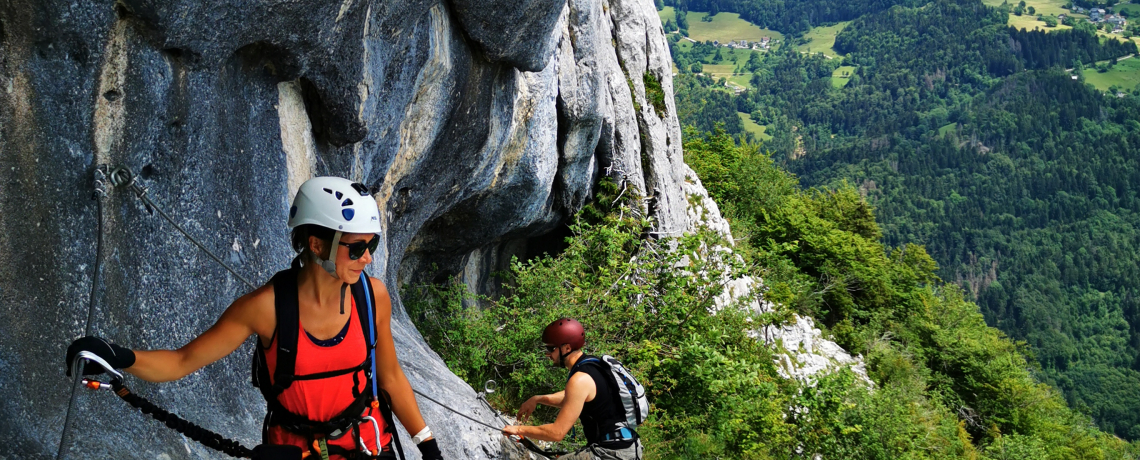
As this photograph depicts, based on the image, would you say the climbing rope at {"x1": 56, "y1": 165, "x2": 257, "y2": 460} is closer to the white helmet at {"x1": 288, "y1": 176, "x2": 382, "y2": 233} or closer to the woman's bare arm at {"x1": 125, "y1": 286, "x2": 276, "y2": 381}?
the woman's bare arm at {"x1": 125, "y1": 286, "x2": 276, "y2": 381}

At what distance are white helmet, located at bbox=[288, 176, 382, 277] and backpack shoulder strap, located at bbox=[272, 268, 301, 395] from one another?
0.20 m

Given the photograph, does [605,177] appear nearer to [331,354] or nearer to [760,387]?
[760,387]

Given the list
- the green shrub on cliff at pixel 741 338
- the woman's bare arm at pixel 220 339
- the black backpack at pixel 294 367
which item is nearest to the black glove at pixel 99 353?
the woman's bare arm at pixel 220 339

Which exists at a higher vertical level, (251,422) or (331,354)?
(331,354)

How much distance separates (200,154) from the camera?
19.2 ft

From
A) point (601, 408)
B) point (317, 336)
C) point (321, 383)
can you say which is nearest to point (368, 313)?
point (317, 336)

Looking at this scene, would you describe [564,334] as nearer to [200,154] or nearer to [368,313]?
[368,313]

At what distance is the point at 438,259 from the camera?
1530 cm

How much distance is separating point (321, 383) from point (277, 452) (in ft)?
1.14

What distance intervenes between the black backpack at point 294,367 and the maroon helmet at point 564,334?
2.36 m

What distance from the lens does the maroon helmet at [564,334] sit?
6336 mm

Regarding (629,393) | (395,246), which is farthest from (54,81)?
(395,246)

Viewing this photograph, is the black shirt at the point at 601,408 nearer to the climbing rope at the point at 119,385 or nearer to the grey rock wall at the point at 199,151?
the grey rock wall at the point at 199,151

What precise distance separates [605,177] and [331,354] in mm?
16758
